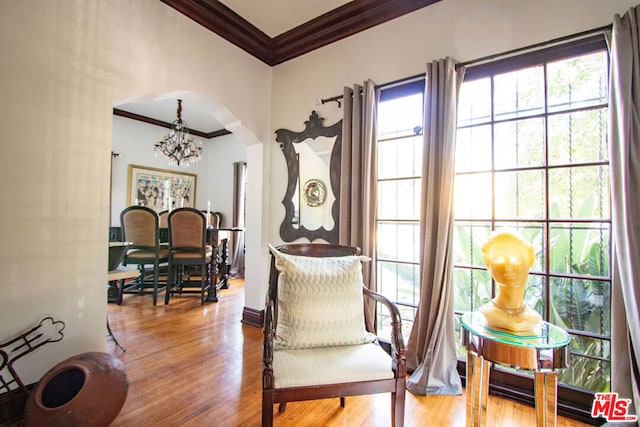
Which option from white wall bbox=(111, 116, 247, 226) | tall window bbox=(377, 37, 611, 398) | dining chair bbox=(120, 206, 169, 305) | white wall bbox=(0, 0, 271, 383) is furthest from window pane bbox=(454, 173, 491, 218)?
white wall bbox=(111, 116, 247, 226)

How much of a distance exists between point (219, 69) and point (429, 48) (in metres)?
1.82

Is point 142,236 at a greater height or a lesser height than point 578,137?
lesser

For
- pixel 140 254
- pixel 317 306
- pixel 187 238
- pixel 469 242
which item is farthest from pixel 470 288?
pixel 140 254

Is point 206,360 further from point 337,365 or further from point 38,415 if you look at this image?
point 337,365

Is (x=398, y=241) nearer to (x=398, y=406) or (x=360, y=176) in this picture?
(x=360, y=176)

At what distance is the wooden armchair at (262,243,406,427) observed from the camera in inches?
47.4

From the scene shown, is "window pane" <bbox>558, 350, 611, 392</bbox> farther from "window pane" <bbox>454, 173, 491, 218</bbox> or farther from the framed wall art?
the framed wall art

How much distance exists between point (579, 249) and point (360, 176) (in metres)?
1.48

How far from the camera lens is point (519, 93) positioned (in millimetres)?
1939

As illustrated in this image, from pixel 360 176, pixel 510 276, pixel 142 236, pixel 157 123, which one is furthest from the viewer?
pixel 157 123

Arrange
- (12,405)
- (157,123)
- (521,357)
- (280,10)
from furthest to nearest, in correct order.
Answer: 1. (157,123)
2. (280,10)
3. (12,405)
4. (521,357)

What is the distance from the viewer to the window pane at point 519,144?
187 cm

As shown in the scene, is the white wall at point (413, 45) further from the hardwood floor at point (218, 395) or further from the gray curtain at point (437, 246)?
the hardwood floor at point (218, 395)

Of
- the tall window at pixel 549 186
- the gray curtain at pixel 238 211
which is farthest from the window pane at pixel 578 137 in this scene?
the gray curtain at pixel 238 211
